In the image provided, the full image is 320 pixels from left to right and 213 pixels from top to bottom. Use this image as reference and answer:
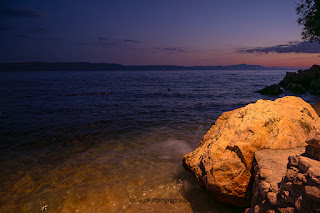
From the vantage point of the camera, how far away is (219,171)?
375cm

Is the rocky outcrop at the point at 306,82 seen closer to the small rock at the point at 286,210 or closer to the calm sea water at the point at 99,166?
the calm sea water at the point at 99,166

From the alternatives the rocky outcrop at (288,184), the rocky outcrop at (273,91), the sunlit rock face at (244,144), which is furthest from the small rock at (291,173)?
the rocky outcrop at (273,91)

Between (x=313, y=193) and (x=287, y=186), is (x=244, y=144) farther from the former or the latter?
(x=313, y=193)

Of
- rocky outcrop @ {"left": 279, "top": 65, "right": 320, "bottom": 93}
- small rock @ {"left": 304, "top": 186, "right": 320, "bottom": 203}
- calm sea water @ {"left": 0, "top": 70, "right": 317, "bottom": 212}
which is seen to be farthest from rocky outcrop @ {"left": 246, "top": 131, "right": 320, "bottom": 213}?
rocky outcrop @ {"left": 279, "top": 65, "right": 320, "bottom": 93}

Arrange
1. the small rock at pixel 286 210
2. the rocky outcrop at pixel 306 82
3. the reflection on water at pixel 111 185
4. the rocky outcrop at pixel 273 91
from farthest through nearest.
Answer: the rocky outcrop at pixel 273 91, the rocky outcrop at pixel 306 82, the reflection on water at pixel 111 185, the small rock at pixel 286 210

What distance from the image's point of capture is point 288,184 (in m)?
2.34

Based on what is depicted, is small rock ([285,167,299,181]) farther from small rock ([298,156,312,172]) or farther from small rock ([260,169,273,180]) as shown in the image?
small rock ([260,169,273,180])

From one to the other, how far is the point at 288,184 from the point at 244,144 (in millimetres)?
1447

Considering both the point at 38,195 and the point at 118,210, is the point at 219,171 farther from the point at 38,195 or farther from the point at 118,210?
the point at 38,195

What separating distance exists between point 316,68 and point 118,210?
3951 cm

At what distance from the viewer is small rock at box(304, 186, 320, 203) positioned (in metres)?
1.89

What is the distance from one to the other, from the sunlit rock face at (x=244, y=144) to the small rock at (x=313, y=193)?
67.8 inches

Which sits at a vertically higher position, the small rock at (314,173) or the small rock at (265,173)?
the small rock at (314,173)

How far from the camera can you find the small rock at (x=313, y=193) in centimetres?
189
